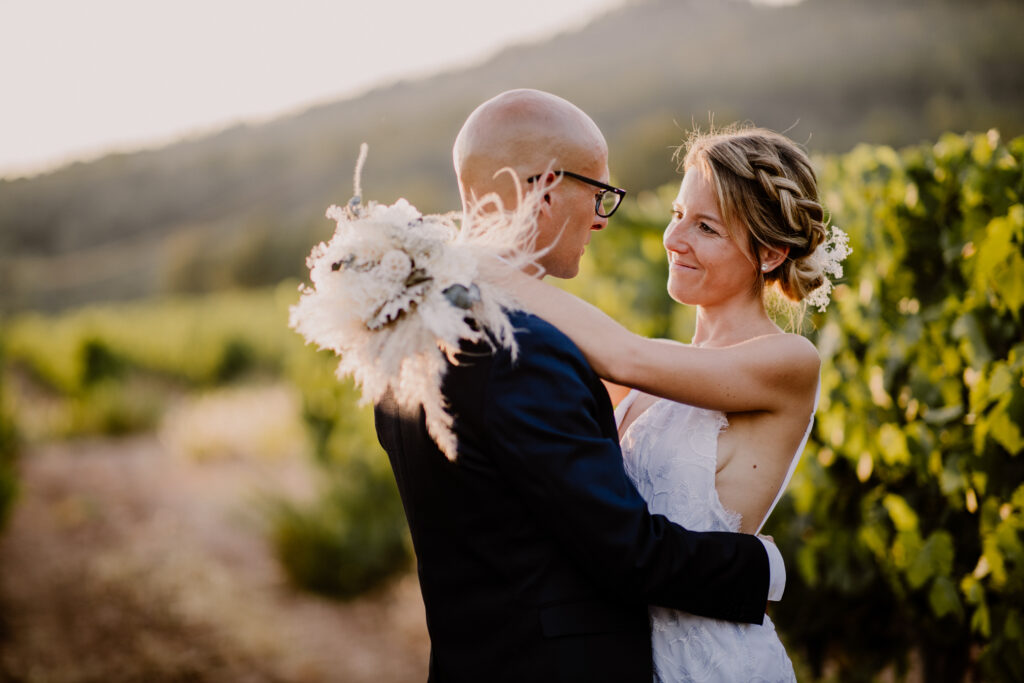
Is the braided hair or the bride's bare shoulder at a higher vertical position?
the braided hair

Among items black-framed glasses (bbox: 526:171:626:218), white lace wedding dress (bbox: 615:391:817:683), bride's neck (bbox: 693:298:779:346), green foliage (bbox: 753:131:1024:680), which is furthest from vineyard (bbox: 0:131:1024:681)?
black-framed glasses (bbox: 526:171:626:218)

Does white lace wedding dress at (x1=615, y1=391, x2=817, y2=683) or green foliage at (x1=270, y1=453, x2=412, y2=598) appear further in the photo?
green foliage at (x1=270, y1=453, x2=412, y2=598)

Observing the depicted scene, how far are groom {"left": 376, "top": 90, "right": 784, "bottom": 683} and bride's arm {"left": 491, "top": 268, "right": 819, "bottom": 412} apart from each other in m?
0.08

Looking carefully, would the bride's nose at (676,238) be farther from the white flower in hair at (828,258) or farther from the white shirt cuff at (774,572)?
the white shirt cuff at (774,572)

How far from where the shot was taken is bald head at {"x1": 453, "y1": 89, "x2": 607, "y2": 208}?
2062mm

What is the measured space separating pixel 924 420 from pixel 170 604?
22.8ft

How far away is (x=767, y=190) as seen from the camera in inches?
89.5

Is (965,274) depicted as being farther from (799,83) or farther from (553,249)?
(799,83)

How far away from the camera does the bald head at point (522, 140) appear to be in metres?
2.06

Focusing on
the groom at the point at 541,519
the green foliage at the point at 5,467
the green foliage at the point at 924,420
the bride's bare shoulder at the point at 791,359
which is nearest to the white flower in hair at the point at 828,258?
the bride's bare shoulder at the point at 791,359

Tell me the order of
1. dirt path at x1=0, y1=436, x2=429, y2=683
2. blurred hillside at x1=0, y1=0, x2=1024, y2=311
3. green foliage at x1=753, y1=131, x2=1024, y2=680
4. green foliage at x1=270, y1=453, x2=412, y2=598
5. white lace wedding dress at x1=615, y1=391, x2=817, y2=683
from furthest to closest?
blurred hillside at x1=0, y1=0, x2=1024, y2=311
green foliage at x1=270, y1=453, x2=412, y2=598
dirt path at x1=0, y1=436, x2=429, y2=683
green foliage at x1=753, y1=131, x2=1024, y2=680
white lace wedding dress at x1=615, y1=391, x2=817, y2=683

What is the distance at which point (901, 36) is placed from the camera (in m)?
23.1

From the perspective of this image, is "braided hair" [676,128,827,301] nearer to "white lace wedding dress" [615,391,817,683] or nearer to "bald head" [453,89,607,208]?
"bald head" [453,89,607,208]

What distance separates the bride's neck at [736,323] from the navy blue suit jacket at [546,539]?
64 cm
